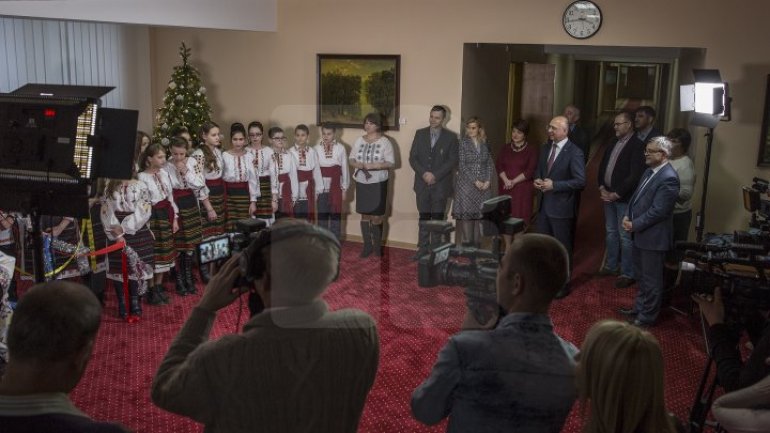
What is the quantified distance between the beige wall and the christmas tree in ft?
2.17

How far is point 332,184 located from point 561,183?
104 inches

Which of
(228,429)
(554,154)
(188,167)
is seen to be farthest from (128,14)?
(228,429)

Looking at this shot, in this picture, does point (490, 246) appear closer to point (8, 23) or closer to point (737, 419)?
point (737, 419)

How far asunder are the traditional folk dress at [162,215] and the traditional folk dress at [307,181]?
3.72 ft

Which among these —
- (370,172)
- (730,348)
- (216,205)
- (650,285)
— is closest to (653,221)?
(650,285)

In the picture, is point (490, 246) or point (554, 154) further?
point (554, 154)

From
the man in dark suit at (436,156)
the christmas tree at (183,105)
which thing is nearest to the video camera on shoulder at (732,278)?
the man in dark suit at (436,156)

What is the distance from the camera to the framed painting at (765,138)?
5859 millimetres

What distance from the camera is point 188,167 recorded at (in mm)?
5477

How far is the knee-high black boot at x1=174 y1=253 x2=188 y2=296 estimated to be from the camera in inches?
219

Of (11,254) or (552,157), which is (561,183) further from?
(11,254)

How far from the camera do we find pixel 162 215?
520cm

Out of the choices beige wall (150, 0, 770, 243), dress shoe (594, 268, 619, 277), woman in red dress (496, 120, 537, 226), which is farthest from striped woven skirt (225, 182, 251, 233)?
dress shoe (594, 268, 619, 277)

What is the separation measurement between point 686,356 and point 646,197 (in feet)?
3.49
